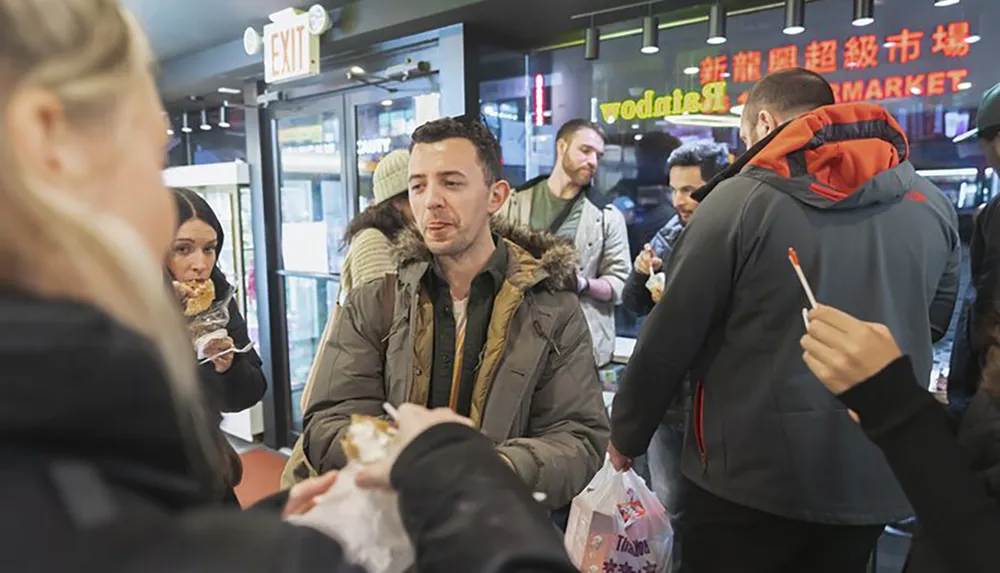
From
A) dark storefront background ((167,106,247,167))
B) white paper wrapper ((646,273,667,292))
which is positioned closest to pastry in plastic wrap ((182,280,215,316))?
white paper wrapper ((646,273,667,292))

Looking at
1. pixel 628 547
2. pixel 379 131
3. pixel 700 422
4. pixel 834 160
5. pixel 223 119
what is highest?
pixel 223 119

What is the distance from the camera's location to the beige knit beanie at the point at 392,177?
103 inches

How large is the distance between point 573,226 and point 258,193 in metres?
2.66

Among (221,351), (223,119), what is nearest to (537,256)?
(221,351)

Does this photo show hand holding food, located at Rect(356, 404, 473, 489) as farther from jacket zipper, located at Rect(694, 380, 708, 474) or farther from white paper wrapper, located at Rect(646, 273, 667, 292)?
white paper wrapper, located at Rect(646, 273, 667, 292)

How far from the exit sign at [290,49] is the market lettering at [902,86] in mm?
2713

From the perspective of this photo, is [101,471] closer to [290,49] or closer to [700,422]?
[700,422]

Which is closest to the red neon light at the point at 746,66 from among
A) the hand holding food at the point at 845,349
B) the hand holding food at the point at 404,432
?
the hand holding food at the point at 845,349

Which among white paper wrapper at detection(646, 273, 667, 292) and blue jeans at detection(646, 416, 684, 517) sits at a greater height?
white paper wrapper at detection(646, 273, 667, 292)

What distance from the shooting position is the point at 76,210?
53cm

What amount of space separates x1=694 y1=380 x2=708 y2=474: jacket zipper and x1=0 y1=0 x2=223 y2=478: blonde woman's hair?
159 cm

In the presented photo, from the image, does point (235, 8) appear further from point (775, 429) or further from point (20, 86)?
point (20, 86)

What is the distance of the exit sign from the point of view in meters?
3.98

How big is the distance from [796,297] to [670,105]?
213cm
